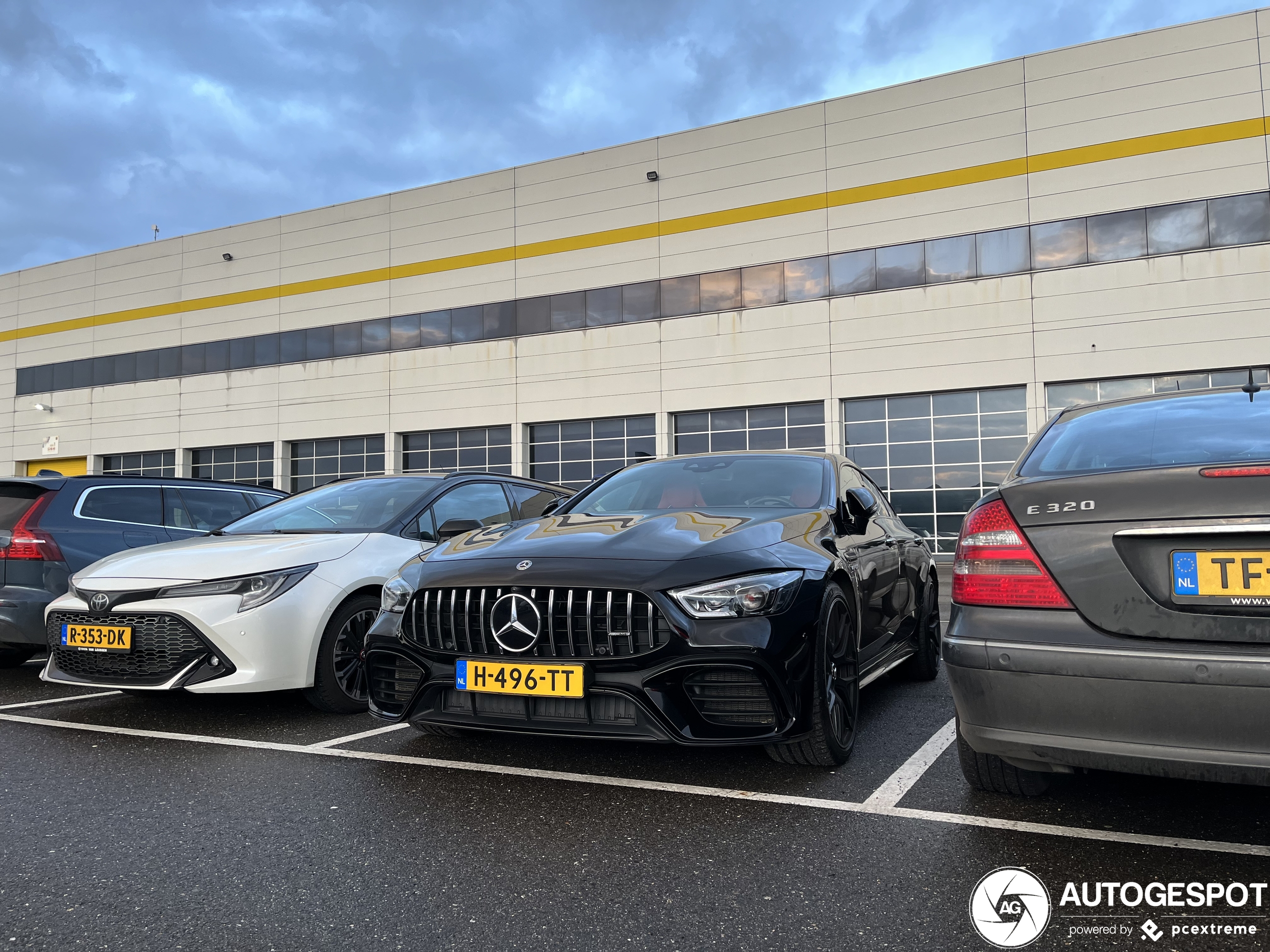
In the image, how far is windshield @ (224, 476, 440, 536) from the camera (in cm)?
534

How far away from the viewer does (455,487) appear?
584 cm

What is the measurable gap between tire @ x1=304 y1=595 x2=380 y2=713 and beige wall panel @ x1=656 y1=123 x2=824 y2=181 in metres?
19.4

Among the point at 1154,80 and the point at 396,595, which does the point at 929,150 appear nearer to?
the point at 1154,80

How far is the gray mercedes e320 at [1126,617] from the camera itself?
Answer: 2162 mm

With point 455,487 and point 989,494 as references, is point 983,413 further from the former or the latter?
point 989,494

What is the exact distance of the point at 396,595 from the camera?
364cm

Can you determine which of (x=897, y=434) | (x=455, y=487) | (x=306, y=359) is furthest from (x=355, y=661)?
(x=306, y=359)

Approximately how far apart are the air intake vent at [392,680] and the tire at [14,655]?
3891 millimetres

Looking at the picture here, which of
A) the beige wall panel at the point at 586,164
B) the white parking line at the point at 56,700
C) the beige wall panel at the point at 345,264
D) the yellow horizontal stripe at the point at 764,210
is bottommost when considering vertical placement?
the white parking line at the point at 56,700

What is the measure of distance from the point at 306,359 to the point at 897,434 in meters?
18.3

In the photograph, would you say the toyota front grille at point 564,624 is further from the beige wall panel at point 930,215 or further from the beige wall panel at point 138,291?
the beige wall panel at point 138,291

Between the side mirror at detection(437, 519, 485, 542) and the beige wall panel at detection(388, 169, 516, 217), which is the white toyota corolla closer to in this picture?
the side mirror at detection(437, 519, 485, 542)
